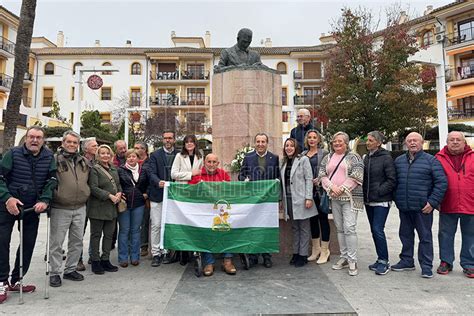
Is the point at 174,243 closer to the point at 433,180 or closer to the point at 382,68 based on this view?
the point at 433,180

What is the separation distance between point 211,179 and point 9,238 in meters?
2.57

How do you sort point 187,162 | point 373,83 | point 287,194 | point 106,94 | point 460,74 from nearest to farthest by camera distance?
point 287,194
point 187,162
point 373,83
point 460,74
point 106,94

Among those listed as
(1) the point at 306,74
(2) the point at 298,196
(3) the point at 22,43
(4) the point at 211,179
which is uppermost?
(1) the point at 306,74

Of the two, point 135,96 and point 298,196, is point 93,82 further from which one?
point 135,96

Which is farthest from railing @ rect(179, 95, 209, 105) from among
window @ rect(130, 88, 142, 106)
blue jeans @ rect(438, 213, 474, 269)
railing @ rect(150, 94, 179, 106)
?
blue jeans @ rect(438, 213, 474, 269)

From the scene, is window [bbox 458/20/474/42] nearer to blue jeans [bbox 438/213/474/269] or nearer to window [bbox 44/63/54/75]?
blue jeans [bbox 438/213/474/269]

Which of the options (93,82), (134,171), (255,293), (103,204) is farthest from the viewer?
(93,82)

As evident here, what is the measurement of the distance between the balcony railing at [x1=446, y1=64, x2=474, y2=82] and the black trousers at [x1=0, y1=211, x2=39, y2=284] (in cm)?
3715

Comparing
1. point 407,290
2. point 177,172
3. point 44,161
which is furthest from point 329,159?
point 44,161

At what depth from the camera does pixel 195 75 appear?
4184 centimetres

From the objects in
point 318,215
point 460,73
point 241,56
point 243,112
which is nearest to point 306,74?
point 460,73

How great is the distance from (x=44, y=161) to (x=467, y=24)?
38471mm

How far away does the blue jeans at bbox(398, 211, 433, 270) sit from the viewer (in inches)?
186

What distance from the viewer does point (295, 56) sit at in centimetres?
4153
